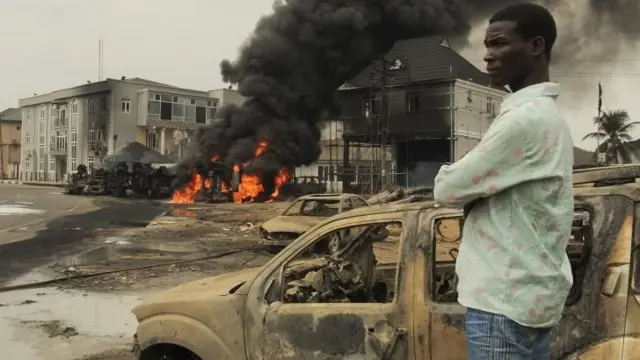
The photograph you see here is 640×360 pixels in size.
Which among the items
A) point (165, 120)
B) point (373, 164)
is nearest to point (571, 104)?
point (373, 164)

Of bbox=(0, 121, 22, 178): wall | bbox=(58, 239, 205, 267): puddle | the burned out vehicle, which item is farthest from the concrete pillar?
bbox=(58, 239, 205, 267): puddle

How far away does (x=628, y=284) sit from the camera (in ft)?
7.98

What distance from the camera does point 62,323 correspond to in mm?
6832

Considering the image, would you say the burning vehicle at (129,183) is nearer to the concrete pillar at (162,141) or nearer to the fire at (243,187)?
the fire at (243,187)

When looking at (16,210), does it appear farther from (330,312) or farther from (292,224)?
(330,312)

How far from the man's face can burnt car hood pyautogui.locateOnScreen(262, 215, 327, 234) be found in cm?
801

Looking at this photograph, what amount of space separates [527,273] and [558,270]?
10cm

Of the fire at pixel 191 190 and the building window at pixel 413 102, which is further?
the building window at pixel 413 102

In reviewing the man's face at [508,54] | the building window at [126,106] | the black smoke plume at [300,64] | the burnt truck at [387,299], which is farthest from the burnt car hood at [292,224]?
the building window at [126,106]

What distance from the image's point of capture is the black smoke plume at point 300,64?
36.8 m

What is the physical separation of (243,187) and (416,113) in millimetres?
10661

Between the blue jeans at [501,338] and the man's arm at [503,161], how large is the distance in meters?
0.33

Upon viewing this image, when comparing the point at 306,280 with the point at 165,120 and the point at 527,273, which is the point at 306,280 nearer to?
the point at 527,273

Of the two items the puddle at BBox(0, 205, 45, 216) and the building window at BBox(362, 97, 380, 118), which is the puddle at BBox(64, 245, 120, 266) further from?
the building window at BBox(362, 97, 380, 118)
